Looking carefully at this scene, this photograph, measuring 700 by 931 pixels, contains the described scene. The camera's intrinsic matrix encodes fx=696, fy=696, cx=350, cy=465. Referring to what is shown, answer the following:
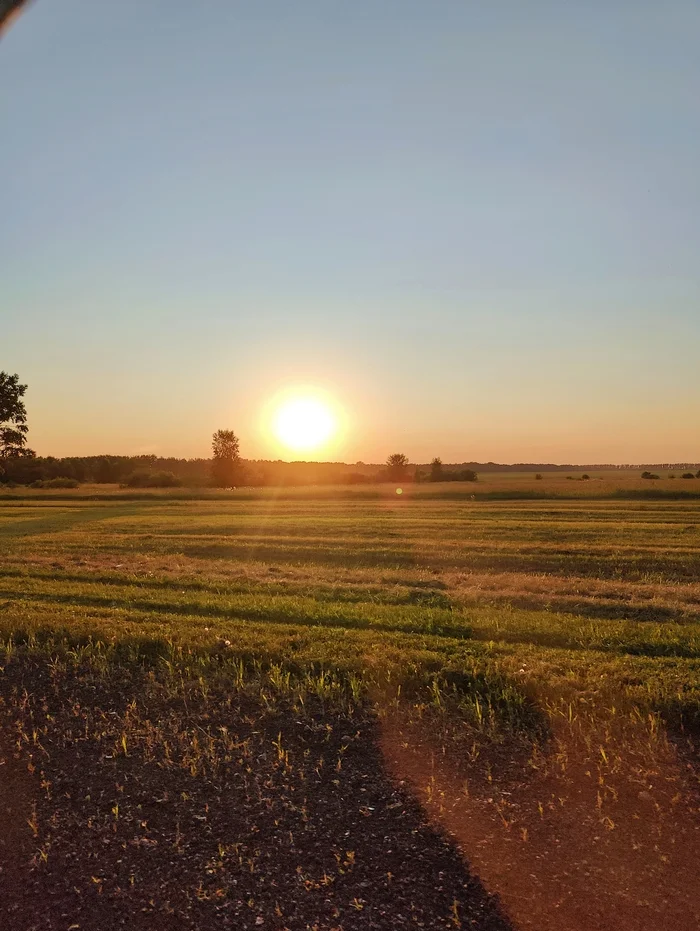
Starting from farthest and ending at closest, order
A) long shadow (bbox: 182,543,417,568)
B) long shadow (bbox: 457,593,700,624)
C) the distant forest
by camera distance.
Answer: the distant forest, long shadow (bbox: 182,543,417,568), long shadow (bbox: 457,593,700,624)

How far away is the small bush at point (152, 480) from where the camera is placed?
10094 centimetres

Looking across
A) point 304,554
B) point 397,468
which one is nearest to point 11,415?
point 304,554

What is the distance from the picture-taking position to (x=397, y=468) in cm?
12238

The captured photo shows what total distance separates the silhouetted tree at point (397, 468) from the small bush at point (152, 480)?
34059 mm

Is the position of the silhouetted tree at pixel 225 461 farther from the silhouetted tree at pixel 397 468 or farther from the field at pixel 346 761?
the field at pixel 346 761

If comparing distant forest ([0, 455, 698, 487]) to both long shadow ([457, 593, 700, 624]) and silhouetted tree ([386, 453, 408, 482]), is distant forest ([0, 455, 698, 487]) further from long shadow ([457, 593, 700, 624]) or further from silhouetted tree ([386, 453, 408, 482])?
long shadow ([457, 593, 700, 624])

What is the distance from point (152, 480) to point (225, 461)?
1239cm

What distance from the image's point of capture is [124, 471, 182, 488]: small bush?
101 meters

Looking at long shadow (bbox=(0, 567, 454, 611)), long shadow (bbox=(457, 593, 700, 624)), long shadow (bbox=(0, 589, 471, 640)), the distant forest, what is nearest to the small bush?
the distant forest

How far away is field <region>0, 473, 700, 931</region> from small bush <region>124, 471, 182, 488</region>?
8888cm

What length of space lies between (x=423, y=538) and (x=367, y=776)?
21.4m

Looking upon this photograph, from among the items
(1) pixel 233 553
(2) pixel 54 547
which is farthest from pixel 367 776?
(2) pixel 54 547

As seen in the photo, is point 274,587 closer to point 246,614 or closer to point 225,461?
point 246,614

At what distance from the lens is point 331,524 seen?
3438 cm
